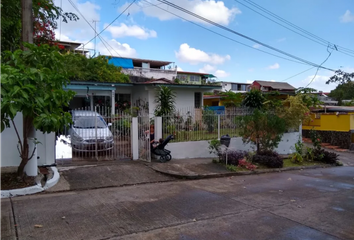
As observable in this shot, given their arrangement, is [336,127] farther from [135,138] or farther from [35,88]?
[35,88]

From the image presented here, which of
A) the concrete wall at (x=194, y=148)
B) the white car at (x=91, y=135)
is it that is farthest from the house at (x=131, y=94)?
the white car at (x=91, y=135)

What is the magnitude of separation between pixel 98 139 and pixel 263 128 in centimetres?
693

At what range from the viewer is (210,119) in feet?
43.4

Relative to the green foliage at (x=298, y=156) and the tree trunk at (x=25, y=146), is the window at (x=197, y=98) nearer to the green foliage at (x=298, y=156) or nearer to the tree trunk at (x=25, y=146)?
the green foliage at (x=298, y=156)

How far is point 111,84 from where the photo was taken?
57.7 feet

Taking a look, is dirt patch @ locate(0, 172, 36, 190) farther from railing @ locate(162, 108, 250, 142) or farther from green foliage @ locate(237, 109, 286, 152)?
green foliage @ locate(237, 109, 286, 152)

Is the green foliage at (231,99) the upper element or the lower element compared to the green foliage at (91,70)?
lower

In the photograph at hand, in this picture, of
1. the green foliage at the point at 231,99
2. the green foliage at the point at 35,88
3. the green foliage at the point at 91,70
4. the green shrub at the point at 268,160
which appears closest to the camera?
the green foliage at the point at 35,88

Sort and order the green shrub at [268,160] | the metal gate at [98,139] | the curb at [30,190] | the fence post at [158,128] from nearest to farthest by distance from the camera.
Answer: the curb at [30,190] < the metal gate at [98,139] < the fence post at [158,128] < the green shrub at [268,160]

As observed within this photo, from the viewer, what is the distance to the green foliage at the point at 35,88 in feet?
19.2

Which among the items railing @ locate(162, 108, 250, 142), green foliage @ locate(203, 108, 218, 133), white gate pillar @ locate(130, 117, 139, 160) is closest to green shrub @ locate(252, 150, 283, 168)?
railing @ locate(162, 108, 250, 142)

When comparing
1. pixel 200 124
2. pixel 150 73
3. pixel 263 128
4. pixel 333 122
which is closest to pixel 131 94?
pixel 150 73

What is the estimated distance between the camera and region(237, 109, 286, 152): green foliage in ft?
41.0

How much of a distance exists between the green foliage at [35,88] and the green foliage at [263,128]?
802 cm
